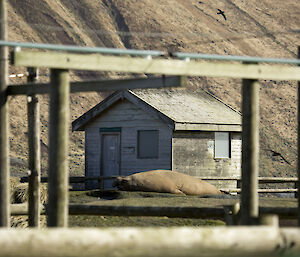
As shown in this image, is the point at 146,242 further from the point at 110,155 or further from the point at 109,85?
the point at 110,155

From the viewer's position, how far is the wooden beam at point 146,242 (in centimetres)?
623

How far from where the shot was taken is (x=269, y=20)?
94.8 m

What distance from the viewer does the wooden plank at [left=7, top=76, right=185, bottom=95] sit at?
30.5ft

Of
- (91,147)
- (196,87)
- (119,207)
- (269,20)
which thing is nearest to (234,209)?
(119,207)

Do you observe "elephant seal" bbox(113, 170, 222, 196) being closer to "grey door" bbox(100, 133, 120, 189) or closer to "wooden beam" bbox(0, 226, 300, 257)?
"grey door" bbox(100, 133, 120, 189)

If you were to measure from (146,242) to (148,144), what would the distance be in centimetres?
1965

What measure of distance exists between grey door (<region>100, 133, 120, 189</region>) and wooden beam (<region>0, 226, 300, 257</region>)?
20.4 metres

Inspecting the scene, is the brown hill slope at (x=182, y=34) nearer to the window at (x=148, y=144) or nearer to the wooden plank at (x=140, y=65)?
the window at (x=148, y=144)

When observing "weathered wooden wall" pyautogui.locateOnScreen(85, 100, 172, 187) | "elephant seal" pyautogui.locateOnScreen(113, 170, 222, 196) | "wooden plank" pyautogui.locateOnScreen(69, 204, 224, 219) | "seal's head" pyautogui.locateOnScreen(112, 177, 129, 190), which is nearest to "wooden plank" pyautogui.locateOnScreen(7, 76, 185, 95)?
"wooden plank" pyautogui.locateOnScreen(69, 204, 224, 219)

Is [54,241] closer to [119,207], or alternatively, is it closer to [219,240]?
[219,240]

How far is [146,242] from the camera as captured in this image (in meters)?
6.48

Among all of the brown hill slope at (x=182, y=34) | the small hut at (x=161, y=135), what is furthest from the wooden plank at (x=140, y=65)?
the brown hill slope at (x=182, y=34)

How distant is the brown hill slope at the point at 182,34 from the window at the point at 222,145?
117ft

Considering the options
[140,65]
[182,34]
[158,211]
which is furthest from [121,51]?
[182,34]
